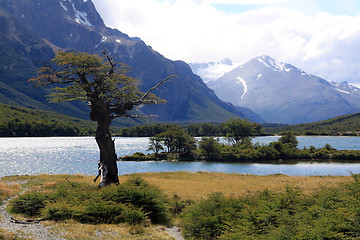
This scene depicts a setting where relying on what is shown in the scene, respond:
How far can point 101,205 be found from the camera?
63.5 feet

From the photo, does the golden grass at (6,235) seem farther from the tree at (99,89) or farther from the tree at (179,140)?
the tree at (179,140)

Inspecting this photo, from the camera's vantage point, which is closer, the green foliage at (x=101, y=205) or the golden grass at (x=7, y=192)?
the green foliage at (x=101, y=205)

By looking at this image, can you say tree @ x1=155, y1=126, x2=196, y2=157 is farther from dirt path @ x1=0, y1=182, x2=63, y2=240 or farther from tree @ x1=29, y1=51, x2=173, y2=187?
dirt path @ x1=0, y1=182, x2=63, y2=240

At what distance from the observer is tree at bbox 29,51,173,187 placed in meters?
27.5

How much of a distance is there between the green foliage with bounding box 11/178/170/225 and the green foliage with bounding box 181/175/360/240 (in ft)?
10.6

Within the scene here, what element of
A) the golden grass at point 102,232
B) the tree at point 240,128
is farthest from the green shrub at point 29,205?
the tree at point 240,128

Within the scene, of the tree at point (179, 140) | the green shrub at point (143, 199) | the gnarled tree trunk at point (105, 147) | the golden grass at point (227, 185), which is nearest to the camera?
the green shrub at point (143, 199)

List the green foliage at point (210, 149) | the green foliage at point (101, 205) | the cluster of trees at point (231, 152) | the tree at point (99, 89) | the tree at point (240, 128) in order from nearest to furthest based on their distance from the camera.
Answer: the green foliage at point (101, 205) < the tree at point (99, 89) < the cluster of trees at point (231, 152) < the green foliage at point (210, 149) < the tree at point (240, 128)

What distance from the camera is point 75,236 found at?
14.5 metres

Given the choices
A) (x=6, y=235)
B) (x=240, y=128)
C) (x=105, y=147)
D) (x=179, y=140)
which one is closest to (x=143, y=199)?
(x=105, y=147)

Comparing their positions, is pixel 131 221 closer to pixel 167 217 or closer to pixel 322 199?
pixel 167 217

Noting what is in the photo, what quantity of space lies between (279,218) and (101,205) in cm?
1161

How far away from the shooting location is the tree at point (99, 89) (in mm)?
27516

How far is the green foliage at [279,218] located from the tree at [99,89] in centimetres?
1204
